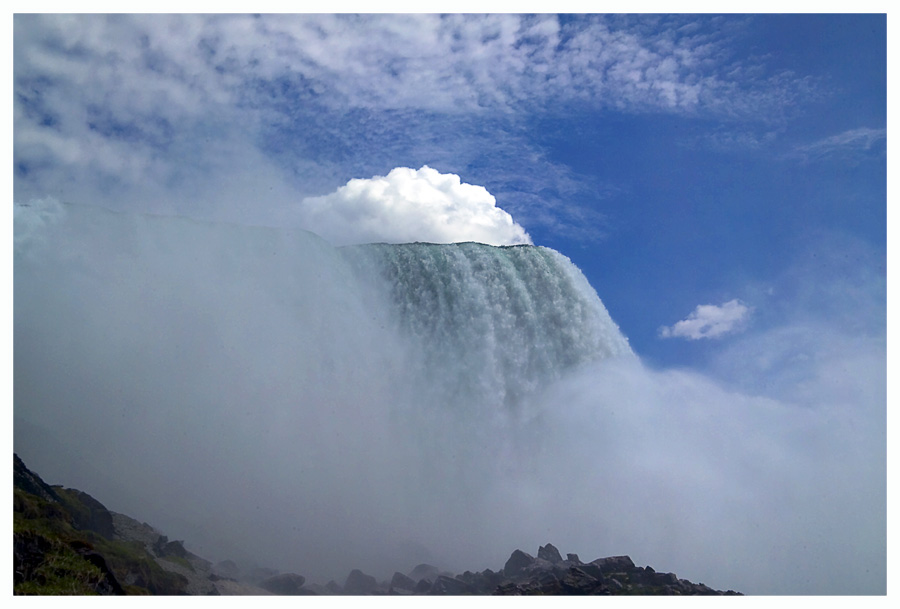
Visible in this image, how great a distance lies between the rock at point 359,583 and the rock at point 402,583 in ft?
2.42

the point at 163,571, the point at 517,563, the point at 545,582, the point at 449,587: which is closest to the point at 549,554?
the point at 517,563

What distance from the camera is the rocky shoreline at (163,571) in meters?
15.1

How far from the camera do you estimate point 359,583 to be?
81.6ft

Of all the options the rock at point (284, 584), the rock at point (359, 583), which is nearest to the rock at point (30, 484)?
the rock at point (284, 584)

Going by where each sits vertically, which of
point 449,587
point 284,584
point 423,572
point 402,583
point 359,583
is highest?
point 423,572

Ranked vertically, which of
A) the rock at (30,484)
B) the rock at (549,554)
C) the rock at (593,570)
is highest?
→ the rock at (549,554)

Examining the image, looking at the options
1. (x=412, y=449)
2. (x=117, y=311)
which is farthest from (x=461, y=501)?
(x=117, y=311)

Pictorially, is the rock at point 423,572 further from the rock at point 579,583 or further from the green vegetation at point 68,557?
the green vegetation at point 68,557

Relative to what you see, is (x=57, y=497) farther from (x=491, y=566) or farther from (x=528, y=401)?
(x=528, y=401)

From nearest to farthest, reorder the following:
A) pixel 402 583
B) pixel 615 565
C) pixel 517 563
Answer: pixel 402 583, pixel 615 565, pixel 517 563

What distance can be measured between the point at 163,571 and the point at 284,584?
4.79 metres

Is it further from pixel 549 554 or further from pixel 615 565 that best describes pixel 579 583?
pixel 549 554

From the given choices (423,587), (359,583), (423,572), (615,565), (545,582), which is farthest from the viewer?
(423,572)

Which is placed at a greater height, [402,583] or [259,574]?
[402,583]
